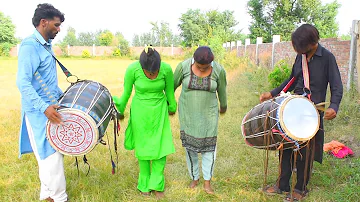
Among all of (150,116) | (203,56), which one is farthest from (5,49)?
(203,56)

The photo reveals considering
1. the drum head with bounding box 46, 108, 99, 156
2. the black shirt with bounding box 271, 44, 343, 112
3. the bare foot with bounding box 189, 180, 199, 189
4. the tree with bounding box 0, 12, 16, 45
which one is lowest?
the bare foot with bounding box 189, 180, 199, 189

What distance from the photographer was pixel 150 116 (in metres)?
3.29

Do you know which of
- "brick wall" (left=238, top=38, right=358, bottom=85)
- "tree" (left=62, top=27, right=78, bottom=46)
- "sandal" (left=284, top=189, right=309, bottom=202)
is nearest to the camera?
"sandal" (left=284, top=189, right=309, bottom=202)

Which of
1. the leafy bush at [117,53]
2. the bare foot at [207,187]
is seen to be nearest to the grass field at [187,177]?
the bare foot at [207,187]

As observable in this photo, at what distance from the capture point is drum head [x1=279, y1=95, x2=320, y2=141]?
2.75 m

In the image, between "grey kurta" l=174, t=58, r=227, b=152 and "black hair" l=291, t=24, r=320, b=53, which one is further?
"grey kurta" l=174, t=58, r=227, b=152

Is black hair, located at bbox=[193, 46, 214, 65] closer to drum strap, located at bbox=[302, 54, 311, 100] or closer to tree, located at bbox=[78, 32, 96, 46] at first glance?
drum strap, located at bbox=[302, 54, 311, 100]

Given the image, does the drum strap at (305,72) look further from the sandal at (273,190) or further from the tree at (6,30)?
the tree at (6,30)

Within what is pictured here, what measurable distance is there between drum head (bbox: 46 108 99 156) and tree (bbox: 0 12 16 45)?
136ft

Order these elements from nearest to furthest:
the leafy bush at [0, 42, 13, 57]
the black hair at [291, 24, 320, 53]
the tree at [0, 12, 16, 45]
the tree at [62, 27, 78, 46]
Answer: the black hair at [291, 24, 320, 53] < the leafy bush at [0, 42, 13, 57] < the tree at [0, 12, 16, 45] < the tree at [62, 27, 78, 46]

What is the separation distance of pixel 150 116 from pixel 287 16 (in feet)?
85.3

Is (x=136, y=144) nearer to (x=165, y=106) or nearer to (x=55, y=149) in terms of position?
(x=165, y=106)

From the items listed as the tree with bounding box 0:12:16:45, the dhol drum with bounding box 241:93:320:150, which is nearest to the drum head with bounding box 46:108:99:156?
the dhol drum with bounding box 241:93:320:150

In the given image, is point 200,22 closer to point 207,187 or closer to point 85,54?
point 85,54
